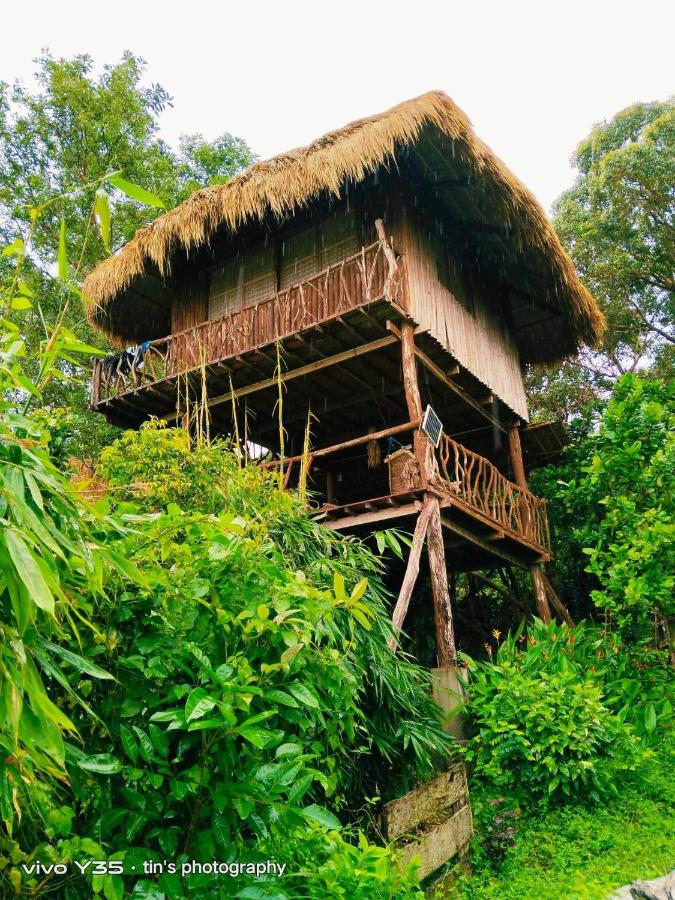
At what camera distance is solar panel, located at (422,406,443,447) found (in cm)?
670

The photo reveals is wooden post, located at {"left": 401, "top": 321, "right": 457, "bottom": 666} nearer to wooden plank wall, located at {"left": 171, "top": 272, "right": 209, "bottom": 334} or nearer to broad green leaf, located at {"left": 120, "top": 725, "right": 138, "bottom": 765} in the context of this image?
wooden plank wall, located at {"left": 171, "top": 272, "right": 209, "bottom": 334}

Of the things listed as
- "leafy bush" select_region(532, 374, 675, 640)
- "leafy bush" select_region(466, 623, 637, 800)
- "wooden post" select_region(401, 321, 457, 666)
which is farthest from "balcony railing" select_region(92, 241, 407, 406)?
"leafy bush" select_region(466, 623, 637, 800)

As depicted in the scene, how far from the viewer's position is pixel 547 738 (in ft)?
15.3

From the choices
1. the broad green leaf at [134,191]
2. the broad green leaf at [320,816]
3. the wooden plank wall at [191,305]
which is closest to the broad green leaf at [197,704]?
the broad green leaf at [320,816]

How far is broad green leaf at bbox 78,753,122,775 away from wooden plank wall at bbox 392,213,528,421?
237 inches

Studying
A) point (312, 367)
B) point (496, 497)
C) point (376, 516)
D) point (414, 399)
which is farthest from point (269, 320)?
point (496, 497)

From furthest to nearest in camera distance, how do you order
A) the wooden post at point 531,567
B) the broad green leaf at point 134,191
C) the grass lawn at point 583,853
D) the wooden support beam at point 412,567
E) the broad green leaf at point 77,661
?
the wooden post at point 531,567 → the wooden support beam at point 412,567 → the grass lawn at point 583,853 → the broad green leaf at point 77,661 → the broad green leaf at point 134,191

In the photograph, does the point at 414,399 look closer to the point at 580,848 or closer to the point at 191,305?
the point at 580,848

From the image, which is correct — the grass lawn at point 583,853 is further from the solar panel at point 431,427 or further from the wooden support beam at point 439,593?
the solar panel at point 431,427

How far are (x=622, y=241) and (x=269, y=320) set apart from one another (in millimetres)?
9298

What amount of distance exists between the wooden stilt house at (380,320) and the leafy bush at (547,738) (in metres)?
0.94

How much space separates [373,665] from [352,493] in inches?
259

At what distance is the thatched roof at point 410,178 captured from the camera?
23.1 ft

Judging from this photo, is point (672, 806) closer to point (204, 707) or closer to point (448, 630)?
point (448, 630)
